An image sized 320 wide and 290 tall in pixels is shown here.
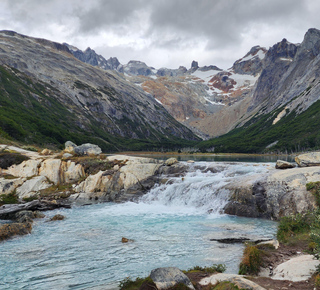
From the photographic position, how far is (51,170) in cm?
4391

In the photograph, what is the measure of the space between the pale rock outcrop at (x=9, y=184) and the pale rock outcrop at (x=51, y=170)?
3.87 m

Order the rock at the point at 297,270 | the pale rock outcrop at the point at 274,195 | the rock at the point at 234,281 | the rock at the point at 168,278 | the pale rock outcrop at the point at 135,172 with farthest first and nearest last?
the pale rock outcrop at the point at 135,172 → the pale rock outcrop at the point at 274,195 → the rock at the point at 297,270 → the rock at the point at 168,278 → the rock at the point at 234,281

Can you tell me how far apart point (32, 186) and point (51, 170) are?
4.53 metres

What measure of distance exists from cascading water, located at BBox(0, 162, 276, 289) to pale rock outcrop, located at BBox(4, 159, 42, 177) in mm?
14660

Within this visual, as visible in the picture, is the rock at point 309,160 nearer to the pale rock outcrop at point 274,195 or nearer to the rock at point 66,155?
the pale rock outcrop at point 274,195

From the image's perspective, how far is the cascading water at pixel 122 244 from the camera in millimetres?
14914

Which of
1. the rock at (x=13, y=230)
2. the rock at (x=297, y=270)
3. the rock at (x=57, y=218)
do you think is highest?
the rock at (x=297, y=270)

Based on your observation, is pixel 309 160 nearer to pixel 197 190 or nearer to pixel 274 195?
pixel 274 195

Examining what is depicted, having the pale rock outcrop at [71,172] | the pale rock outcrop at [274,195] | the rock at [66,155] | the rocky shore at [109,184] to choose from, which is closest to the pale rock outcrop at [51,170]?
the rocky shore at [109,184]

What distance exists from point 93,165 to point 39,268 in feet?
102

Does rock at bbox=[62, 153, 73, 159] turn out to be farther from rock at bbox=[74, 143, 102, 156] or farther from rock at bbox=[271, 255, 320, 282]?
rock at bbox=[271, 255, 320, 282]

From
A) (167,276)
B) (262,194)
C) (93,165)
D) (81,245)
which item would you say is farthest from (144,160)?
(167,276)

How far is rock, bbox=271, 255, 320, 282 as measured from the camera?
422 inches

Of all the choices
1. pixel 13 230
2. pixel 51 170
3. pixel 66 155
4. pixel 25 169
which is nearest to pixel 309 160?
pixel 13 230
